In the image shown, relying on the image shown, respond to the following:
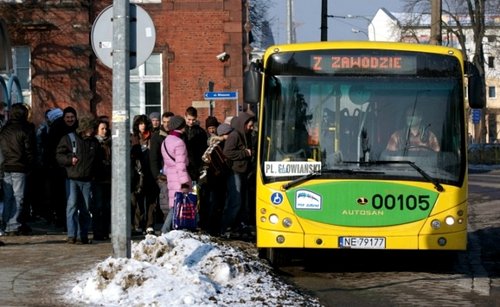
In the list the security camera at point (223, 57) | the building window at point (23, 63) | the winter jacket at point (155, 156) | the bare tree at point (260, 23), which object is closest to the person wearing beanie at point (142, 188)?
the winter jacket at point (155, 156)

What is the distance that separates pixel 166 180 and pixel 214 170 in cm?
95

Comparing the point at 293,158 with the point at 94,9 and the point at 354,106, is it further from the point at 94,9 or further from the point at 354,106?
the point at 94,9

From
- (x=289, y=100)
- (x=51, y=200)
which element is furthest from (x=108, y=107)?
(x=289, y=100)

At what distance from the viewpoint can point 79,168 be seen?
1451 centimetres

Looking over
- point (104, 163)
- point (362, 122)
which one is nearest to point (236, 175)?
point (104, 163)

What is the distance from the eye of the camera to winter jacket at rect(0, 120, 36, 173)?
1505 cm

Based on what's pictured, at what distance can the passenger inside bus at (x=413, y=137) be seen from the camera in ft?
41.4

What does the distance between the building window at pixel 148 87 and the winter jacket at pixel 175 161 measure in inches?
788

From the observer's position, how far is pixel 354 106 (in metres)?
12.8

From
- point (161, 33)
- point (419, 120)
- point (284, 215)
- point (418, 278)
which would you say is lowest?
point (418, 278)

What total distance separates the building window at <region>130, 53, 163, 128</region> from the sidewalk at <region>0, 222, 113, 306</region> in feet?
58.9

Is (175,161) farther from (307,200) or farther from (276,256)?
(307,200)

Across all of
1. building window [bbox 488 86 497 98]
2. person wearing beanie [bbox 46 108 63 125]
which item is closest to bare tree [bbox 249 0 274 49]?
building window [bbox 488 86 497 98]

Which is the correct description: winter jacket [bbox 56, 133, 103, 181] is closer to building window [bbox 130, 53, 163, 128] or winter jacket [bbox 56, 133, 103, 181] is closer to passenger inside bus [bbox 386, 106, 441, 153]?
passenger inside bus [bbox 386, 106, 441, 153]
